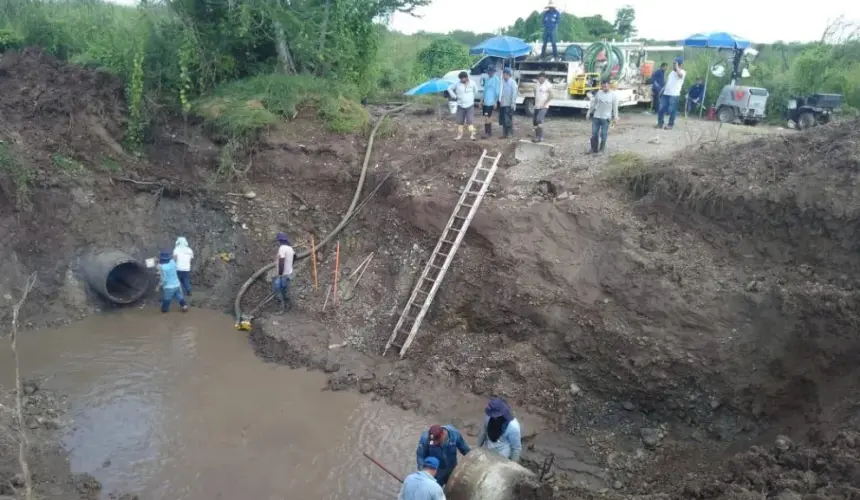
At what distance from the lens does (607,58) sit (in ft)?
56.4

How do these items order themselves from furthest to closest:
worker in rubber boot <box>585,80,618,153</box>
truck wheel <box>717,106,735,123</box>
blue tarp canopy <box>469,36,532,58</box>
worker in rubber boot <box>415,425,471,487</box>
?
1. truck wheel <box>717,106,735,123</box>
2. blue tarp canopy <box>469,36,532,58</box>
3. worker in rubber boot <box>585,80,618,153</box>
4. worker in rubber boot <box>415,425,471,487</box>

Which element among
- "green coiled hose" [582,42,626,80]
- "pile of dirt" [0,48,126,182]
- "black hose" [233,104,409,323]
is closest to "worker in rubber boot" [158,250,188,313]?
"black hose" [233,104,409,323]

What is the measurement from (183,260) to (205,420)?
13.7 feet

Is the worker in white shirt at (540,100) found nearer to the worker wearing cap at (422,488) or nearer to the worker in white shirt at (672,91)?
the worker in white shirt at (672,91)

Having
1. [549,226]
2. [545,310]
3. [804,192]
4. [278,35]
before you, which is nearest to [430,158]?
[549,226]

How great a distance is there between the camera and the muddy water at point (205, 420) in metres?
7.70

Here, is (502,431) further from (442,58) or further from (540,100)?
(442,58)

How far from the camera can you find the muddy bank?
7.24 m

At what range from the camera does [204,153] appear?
44.7 ft

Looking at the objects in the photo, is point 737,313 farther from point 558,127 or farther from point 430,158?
point 558,127

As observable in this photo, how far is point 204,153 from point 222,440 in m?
7.35

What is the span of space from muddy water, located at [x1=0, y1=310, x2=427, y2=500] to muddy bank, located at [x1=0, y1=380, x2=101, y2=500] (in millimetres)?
181

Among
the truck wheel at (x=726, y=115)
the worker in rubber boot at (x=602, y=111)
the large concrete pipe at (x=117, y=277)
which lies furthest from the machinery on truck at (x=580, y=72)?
the large concrete pipe at (x=117, y=277)

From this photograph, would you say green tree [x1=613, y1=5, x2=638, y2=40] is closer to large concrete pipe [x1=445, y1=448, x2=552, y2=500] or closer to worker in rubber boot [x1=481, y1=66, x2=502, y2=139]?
worker in rubber boot [x1=481, y1=66, x2=502, y2=139]
